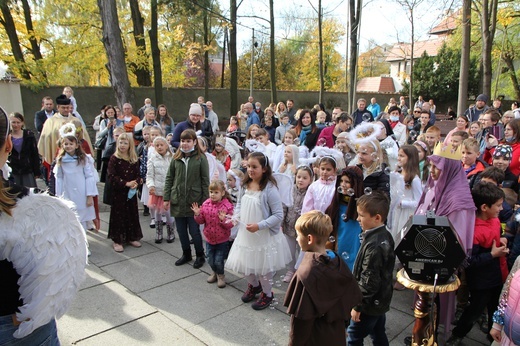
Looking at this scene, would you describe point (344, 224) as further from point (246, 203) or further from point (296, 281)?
point (296, 281)

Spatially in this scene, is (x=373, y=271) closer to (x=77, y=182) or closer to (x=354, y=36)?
(x=77, y=182)

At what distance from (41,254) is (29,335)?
0.42 metres

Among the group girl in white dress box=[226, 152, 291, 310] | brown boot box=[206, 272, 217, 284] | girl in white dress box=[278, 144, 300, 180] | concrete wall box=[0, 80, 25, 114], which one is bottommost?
brown boot box=[206, 272, 217, 284]

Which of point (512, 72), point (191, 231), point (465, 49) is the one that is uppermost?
point (512, 72)

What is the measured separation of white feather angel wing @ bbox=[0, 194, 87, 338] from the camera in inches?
66.5

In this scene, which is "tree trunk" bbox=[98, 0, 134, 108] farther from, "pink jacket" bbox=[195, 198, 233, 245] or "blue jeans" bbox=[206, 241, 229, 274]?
"blue jeans" bbox=[206, 241, 229, 274]

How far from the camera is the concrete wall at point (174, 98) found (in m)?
18.2

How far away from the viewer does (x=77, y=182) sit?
17.5 feet

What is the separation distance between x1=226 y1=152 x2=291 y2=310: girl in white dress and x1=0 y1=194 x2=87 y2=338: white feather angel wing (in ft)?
7.26

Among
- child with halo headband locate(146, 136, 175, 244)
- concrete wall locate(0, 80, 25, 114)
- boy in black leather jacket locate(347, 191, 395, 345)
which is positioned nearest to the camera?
boy in black leather jacket locate(347, 191, 395, 345)

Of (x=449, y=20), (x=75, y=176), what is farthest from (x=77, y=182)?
(x=449, y=20)

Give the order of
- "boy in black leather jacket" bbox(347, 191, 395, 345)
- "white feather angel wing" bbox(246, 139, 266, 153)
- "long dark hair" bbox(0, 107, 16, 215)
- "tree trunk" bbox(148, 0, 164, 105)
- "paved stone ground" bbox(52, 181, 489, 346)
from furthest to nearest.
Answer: "tree trunk" bbox(148, 0, 164, 105), "white feather angel wing" bbox(246, 139, 266, 153), "paved stone ground" bbox(52, 181, 489, 346), "boy in black leather jacket" bbox(347, 191, 395, 345), "long dark hair" bbox(0, 107, 16, 215)

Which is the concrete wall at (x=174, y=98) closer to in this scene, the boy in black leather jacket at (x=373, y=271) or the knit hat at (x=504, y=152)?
the knit hat at (x=504, y=152)

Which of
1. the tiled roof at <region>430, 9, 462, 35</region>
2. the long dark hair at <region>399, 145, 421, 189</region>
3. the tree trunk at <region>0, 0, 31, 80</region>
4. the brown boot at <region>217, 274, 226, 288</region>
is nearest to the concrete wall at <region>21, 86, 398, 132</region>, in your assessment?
the tree trunk at <region>0, 0, 31, 80</region>
